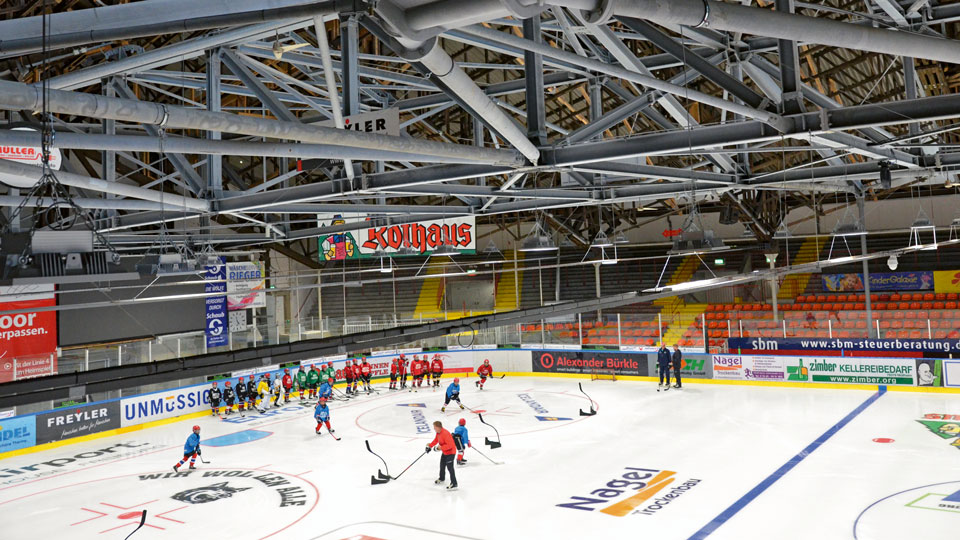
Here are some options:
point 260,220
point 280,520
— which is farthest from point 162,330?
point 280,520

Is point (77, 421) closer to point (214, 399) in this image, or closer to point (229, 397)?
point (214, 399)

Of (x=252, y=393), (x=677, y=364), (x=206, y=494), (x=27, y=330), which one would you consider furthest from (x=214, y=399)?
(x=677, y=364)

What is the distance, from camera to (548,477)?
A: 13.0 m

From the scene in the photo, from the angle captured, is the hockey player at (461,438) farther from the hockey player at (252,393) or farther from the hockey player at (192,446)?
the hockey player at (252,393)

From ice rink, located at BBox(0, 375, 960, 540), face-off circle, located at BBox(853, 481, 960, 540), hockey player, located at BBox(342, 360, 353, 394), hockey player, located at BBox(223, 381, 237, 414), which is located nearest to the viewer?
face-off circle, located at BBox(853, 481, 960, 540)

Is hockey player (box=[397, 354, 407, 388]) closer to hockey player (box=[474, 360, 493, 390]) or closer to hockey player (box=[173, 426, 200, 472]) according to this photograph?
hockey player (box=[474, 360, 493, 390])

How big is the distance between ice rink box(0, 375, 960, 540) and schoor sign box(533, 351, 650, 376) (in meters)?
4.79

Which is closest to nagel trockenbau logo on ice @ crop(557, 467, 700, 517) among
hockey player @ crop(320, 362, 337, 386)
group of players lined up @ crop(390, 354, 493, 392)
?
group of players lined up @ crop(390, 354, 493, 392)

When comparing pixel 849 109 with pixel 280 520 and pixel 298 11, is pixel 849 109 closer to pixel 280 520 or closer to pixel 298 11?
pixel 298 11

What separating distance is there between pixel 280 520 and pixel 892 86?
67.5 feet

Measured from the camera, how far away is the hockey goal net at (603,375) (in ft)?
84.7

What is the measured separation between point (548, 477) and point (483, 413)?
23.3ft

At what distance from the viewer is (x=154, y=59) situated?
8719 millimetres

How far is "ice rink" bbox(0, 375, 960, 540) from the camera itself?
10.5 metres
